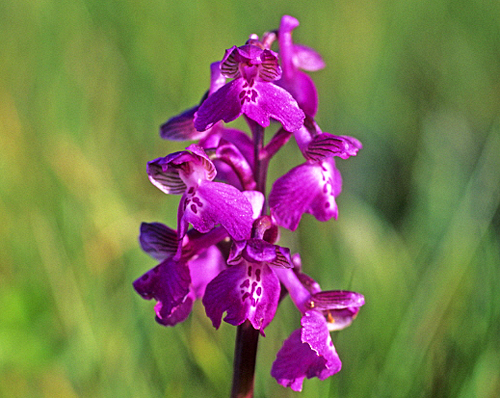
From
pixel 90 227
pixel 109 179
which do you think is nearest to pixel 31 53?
pixel 109 179

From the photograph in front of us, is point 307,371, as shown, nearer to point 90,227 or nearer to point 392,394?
point 392,394

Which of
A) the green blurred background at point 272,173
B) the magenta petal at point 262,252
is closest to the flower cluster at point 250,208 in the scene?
the magenta petal at point 262,252

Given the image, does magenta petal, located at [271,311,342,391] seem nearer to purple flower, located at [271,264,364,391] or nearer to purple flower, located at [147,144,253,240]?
purple flower, located at [271,264,364,391]

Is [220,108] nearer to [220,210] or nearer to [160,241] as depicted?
[220,210]

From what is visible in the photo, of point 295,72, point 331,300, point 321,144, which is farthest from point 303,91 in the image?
point 331,300

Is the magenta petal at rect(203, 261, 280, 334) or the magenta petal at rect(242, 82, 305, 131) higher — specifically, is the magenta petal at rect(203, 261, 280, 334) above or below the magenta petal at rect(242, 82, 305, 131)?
below

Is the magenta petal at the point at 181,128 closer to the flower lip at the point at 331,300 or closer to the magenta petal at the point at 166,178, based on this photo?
the magenta petal at the point at 166,178

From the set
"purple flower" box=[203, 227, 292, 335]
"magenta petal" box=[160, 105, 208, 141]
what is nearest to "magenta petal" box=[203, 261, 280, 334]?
"purple flower" box=[203, 227, 292, 335]
